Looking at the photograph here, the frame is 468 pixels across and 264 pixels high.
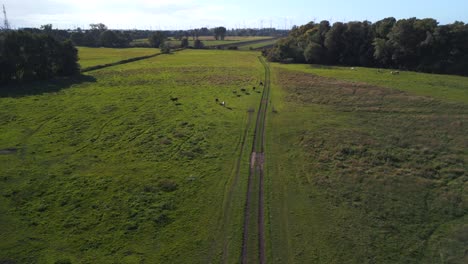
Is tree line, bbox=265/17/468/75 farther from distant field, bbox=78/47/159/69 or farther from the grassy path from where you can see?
the grassy path

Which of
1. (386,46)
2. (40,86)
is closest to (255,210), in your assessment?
(40,86)

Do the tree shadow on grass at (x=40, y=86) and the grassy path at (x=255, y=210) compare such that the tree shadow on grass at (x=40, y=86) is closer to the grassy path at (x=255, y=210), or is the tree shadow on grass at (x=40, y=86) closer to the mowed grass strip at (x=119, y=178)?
the mowed grass strip at (x=119, y=178)

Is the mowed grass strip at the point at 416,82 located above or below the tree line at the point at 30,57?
below

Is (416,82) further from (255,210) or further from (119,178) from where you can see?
(119,178)

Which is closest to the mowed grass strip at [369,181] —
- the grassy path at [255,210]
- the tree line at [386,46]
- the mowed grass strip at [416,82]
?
the grassy path at [255,210]

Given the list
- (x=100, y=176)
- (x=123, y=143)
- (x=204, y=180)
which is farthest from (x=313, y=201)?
(x=123, y=143)
